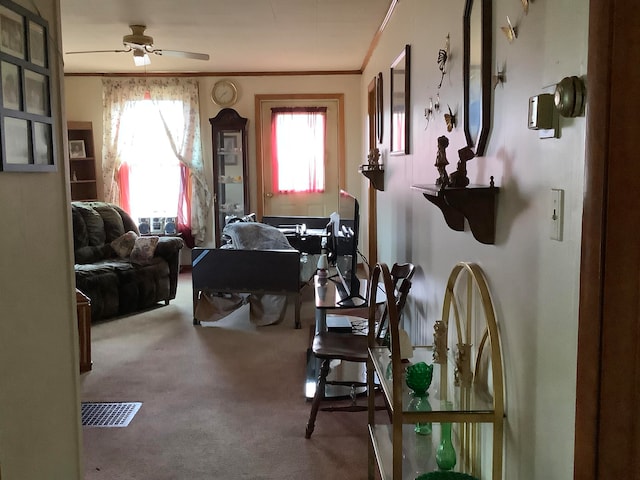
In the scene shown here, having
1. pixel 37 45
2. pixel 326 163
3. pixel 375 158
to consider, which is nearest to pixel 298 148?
pixel 326 163

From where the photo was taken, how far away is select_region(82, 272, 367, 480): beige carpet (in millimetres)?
2482

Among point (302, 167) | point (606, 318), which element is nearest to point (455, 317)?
point (606, 318)

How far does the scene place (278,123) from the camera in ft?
23.0

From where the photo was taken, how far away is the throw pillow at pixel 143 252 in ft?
17.3

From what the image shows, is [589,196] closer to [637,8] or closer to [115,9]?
[637,8]

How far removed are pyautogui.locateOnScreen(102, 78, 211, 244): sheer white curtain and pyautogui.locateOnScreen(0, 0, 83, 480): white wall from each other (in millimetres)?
5242

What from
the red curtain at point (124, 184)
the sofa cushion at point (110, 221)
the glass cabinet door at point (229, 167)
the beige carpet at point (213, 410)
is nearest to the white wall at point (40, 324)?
the beige carpet at point (213, 410)

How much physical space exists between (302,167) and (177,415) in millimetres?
4489

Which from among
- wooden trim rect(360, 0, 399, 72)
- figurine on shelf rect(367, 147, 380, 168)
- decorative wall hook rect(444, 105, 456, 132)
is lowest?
figurine on shelf rect(367, 147, 380, 168)

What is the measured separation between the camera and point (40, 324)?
166 cm

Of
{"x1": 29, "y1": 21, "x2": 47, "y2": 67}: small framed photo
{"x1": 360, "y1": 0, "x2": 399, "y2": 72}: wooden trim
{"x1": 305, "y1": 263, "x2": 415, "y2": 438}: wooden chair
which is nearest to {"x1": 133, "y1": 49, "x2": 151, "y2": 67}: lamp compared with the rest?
{"x1": 360, "y1": 0, "x2": 399, "y2": 72}: wooden trim

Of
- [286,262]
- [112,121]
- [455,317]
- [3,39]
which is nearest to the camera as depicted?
[3,39]

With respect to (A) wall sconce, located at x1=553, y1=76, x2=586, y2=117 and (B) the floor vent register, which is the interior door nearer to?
(B) the floor vent register

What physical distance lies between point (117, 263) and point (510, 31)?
434 cm
